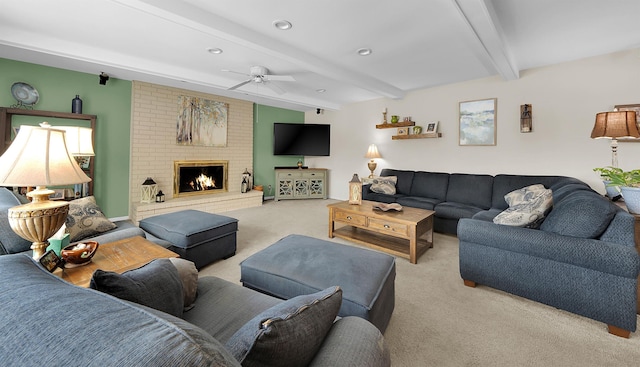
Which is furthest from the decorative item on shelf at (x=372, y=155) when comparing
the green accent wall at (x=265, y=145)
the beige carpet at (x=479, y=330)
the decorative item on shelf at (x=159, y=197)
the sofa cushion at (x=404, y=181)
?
the decorative item on shelf at (x=159, y=197)

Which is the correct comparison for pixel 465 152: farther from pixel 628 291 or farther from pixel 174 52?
pixel 174 52

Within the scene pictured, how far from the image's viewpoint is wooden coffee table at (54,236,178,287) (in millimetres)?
1387

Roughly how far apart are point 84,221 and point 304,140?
192 inches

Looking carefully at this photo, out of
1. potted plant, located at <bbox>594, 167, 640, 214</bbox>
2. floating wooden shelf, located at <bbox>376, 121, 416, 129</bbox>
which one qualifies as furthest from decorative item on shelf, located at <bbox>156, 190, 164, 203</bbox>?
potted plant, located at <bbox>594, 167, 640, 214</bbox>

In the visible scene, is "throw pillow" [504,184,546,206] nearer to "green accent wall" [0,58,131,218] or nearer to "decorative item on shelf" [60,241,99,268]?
"decorative item on shelf" [60,241,99,268]

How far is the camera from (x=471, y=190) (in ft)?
13.3

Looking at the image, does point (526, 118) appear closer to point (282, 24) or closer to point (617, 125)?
point (617, 125)

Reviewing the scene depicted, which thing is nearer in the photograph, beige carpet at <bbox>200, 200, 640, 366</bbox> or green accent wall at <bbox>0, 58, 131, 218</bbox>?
beige carpet at <bbox>200, 200, 640, 366</bbox>

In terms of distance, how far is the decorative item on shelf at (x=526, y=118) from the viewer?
3861mm

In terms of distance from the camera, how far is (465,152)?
178 inches

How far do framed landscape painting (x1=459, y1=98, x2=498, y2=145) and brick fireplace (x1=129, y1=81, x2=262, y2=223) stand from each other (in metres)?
4.14

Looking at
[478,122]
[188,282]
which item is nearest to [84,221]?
[188,282]

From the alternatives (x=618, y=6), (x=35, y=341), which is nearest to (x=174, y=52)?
(x=35, y=341)

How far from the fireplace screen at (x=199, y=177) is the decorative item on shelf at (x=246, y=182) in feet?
1.21
